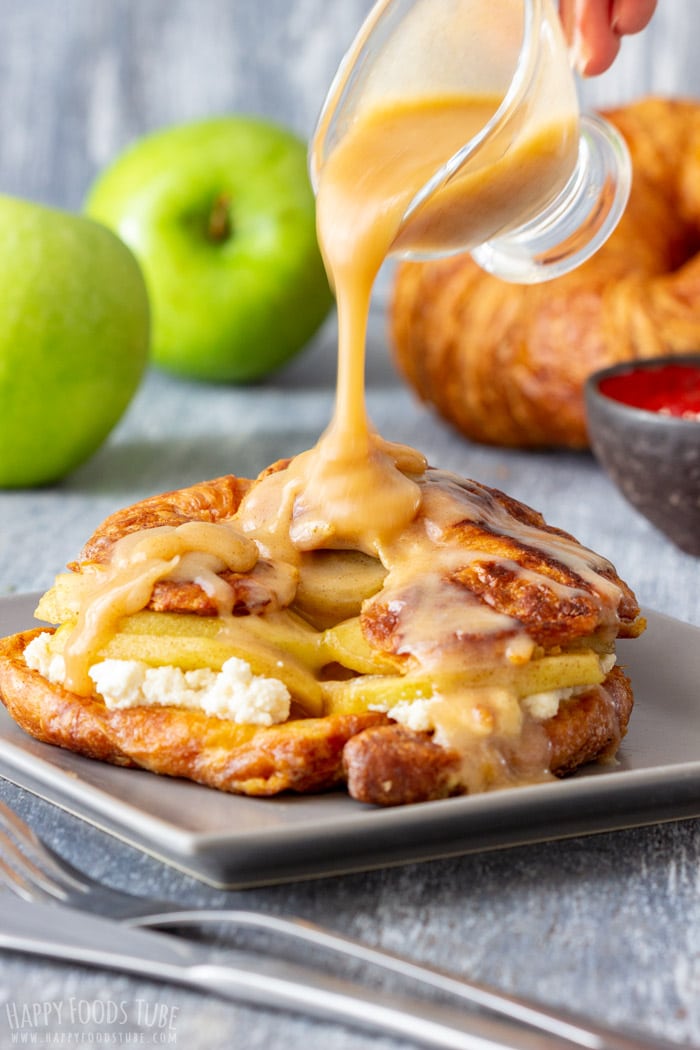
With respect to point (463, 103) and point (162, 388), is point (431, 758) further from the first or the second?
point (162, 388)

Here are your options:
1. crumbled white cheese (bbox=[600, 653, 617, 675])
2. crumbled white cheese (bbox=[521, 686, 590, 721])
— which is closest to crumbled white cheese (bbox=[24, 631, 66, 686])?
crumbled white cheese (bbox=[521, 686, 590, 721])

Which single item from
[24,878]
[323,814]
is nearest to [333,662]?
[323,814]

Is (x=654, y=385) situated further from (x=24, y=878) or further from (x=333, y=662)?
(x=24, y=878)

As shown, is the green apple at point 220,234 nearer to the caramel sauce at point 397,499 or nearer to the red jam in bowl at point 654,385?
the red jam in bowl at point 654,385

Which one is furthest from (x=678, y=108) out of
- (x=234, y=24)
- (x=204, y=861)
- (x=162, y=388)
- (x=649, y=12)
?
(x=204, y=861)

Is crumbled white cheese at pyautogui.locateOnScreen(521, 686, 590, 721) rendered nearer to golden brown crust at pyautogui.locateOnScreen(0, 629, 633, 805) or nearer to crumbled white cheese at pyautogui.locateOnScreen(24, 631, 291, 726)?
golden brown crust at pyautogui.locateOnScreen(0, 629, 633, 805)

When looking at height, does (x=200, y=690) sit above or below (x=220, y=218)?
above
